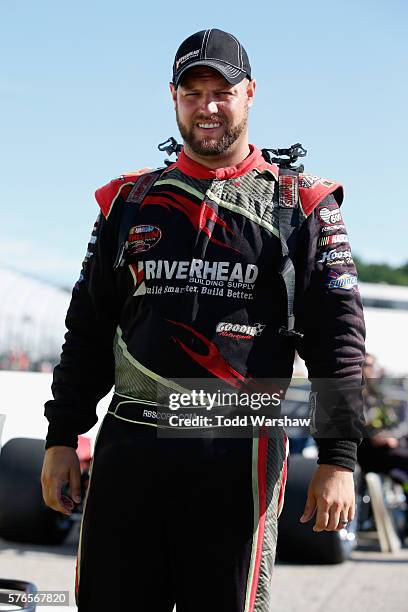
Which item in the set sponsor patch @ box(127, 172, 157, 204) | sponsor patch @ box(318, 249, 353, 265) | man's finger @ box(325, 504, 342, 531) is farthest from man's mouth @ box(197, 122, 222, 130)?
man's finger @ box(325, 504, 342, 531)

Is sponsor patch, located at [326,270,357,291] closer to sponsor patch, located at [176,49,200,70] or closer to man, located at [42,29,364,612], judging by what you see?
man, located at [42,29,364,612]

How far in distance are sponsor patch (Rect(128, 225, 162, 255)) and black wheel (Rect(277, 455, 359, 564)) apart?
353 cm

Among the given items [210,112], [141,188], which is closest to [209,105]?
[210,112]

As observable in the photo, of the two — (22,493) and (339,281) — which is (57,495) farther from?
(22,493)

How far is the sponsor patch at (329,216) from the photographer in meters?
2.61

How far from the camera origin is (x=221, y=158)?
2.68 m

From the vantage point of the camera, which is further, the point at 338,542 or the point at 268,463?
the point at 338,542

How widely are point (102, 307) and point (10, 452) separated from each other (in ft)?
12.3

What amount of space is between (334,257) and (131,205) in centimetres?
60

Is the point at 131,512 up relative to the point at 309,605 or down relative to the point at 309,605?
up

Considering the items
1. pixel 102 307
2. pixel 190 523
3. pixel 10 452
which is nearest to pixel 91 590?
pixel 190 523

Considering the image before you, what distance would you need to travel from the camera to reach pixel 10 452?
6.20 metres

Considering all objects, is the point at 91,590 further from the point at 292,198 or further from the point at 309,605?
the point at 309,605

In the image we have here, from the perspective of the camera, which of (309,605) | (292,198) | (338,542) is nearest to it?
(292,198)
